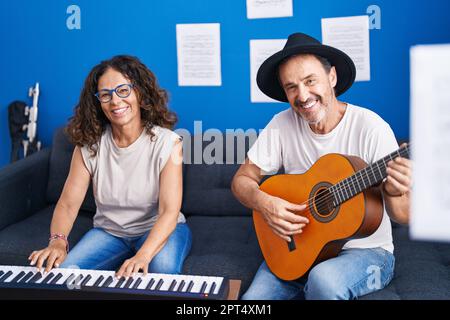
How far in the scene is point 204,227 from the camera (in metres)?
2.54

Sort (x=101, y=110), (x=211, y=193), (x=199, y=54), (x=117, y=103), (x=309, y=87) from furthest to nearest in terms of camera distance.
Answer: (x=199, y=54) < (x=211, y=193) < (x=101, y=110) < (x=117, y=103) < (x=309, y=87)

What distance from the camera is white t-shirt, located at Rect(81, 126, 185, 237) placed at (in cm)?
→ 213

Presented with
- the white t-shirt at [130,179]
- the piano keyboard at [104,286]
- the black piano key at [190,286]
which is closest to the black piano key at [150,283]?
the piano keyboard at [104,286]

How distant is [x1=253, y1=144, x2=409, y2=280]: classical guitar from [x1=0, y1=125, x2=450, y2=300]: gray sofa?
21cm

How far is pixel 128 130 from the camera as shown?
7.02 ft

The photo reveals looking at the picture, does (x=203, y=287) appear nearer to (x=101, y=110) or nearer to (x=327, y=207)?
(x=327, y=207)

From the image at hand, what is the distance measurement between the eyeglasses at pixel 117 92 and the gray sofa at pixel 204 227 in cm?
76

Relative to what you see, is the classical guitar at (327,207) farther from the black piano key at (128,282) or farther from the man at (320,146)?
the black piano key at (128,282)

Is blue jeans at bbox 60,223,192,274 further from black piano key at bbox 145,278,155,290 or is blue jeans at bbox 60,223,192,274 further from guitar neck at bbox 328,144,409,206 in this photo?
guitar neck at bbox 328,144,409,206

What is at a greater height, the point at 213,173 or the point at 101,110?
the point at 101,110

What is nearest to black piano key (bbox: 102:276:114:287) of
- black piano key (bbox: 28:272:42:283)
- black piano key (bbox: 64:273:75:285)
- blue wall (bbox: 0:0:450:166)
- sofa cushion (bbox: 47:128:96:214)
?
black piano key (bbox: 64:273:75:285)

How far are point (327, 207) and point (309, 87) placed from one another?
0.45m

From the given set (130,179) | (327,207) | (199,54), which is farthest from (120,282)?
(199,54)
